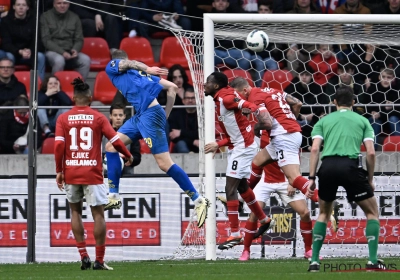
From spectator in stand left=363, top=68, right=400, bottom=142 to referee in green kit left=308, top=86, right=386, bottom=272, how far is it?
18.7 ft

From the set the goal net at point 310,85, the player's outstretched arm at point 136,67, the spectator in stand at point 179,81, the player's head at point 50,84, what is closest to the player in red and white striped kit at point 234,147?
the goal net at point 310,85

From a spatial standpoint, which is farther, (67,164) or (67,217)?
(67,217)

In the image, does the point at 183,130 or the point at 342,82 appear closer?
the point at 342,82

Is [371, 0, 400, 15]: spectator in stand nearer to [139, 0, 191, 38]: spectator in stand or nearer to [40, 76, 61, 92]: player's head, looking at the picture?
[139, 0, 191, 38]: spectator in stand

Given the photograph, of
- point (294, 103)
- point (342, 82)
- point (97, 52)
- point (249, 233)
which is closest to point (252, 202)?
point (249, 233)

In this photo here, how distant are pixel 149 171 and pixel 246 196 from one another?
286cm

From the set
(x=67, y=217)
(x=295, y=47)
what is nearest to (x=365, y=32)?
(x=295, y=47)

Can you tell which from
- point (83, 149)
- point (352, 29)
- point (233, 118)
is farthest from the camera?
point (352, 29)

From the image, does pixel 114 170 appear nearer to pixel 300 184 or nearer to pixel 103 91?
pixel 300 184

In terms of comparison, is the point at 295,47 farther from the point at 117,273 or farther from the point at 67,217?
the point at 117,273

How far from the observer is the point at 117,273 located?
971cm

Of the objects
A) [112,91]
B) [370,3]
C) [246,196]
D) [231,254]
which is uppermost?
[370,3]

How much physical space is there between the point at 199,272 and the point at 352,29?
5.06m

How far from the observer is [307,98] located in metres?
15.6
